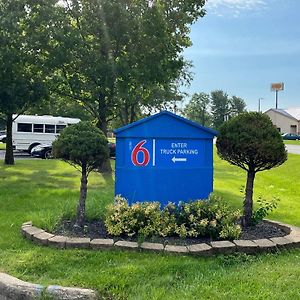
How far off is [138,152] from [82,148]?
849mm

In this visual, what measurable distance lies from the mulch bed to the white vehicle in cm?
1954

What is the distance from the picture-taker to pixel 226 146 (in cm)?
528

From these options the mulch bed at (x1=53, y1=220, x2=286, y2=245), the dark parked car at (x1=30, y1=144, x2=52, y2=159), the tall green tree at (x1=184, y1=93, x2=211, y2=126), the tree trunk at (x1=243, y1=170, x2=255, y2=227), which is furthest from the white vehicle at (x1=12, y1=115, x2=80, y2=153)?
the tall green tree at (x1=184, y1=93, x2=211, y2=126)

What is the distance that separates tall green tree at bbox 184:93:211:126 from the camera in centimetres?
8562

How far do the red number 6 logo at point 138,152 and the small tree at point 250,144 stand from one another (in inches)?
39.3

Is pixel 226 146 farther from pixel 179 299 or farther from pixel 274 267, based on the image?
pixel 179 299

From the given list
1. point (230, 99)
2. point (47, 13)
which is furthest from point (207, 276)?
point (230, 99)

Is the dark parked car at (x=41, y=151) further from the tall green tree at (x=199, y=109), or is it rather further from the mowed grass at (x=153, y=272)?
the tall green tree at (x=199, y=109)

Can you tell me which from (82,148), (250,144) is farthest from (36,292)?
(250,144)

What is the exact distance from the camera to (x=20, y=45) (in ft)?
47.6

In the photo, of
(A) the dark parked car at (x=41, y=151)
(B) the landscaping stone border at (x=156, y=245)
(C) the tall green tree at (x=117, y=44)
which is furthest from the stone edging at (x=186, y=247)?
(A) the dark parked car at (x=41, y=151)

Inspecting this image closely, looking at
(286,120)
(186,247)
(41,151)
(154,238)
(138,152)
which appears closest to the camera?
(186,247)

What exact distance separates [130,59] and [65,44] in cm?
232

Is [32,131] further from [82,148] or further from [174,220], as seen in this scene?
Result: [174,220]
